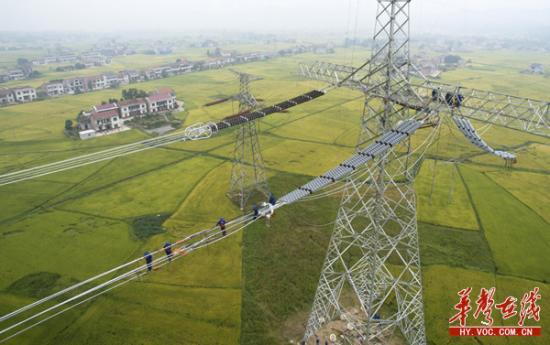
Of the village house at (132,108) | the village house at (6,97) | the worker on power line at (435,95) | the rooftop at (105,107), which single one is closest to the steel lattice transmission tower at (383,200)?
the worker on power line at (435,95)

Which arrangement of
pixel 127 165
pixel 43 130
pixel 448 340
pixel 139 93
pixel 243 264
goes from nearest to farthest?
pixel 448 340
pixel 243 264
pixel 127 165
pixel 43 130
pixel 139 93

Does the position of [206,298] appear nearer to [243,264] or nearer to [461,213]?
[243,264]

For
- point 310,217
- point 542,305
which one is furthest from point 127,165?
point 542,305

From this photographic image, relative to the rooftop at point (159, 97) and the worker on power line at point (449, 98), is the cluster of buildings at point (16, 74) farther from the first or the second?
the worker on power line at point (449, 98)

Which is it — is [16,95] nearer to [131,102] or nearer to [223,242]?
[131,102]

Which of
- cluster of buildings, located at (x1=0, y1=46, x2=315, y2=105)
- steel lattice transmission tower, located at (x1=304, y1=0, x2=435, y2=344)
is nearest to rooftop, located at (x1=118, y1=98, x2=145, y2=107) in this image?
cluster of buildings, located at (x1=0, y1=46, x2=315, y2=105)

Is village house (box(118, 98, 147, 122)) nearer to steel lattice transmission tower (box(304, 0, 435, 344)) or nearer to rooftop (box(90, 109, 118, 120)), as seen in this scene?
rooftop (box(90, 109, 118, 120))
